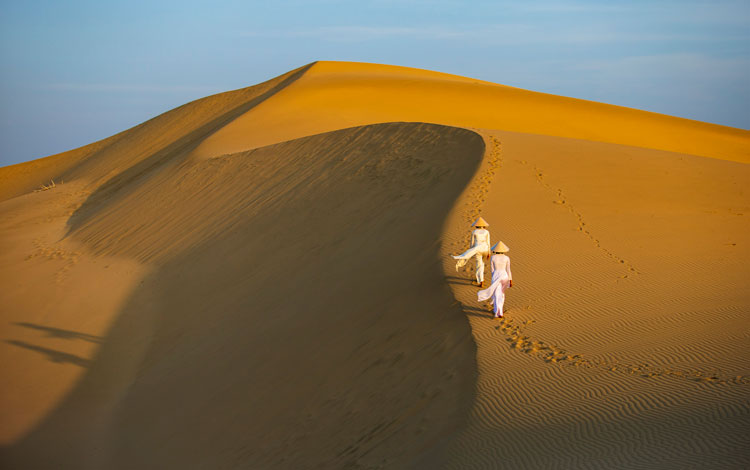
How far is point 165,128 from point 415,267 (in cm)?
2975

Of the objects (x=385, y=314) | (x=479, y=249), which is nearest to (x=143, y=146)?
(x=385, y=314)

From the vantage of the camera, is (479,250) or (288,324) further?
(288,324)

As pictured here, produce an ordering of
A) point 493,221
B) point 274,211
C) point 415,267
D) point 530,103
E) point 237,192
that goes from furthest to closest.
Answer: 1. point 530,103
2. point 237,192
3. point 274,211
4. point 493,221
5. point 415,267

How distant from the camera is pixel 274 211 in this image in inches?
677

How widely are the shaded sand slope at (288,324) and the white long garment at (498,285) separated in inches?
23.5

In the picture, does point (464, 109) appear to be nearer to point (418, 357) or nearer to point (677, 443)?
point (418, 357)

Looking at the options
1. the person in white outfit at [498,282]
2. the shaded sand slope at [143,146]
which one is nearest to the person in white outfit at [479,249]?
the person in white outfit at [498,282]

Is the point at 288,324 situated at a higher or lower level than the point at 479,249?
lower

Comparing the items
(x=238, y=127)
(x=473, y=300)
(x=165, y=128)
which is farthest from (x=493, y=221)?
(x=165, y=128)

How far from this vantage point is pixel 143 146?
113ft

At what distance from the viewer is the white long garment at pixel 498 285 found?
8.51 m

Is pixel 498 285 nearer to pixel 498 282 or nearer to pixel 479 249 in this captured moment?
pixel 498 282

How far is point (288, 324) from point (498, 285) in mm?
4292

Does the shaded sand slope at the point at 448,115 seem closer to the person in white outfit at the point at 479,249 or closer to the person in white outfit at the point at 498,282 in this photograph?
the person in white outfit at the point at 479,249
